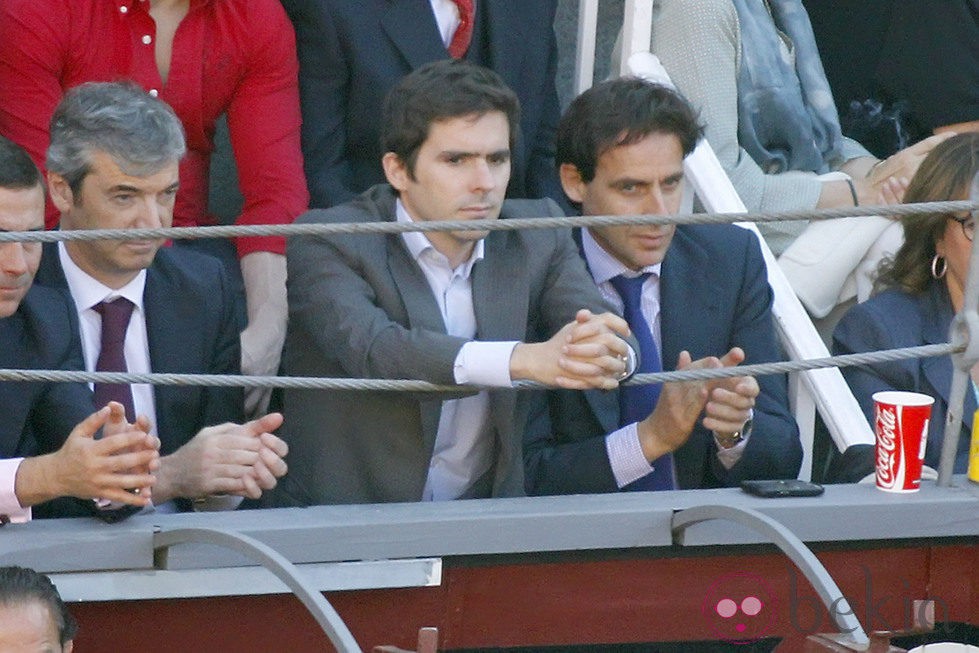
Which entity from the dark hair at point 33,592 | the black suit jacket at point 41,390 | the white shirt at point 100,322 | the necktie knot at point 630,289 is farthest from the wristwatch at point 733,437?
the dark hair at point 33,592

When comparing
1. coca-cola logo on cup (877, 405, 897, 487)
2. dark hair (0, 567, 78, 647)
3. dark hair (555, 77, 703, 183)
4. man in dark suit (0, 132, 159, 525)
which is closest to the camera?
dark hair (0, 567, 78, 647)

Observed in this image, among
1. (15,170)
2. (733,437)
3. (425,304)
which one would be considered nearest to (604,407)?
(733,437)

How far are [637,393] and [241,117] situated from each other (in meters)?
1.09

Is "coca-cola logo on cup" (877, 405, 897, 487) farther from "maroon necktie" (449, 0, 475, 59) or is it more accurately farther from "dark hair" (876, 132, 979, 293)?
"maroon necktie" (449, 0, 475, 59)

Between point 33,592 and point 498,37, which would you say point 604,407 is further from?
point 33,592

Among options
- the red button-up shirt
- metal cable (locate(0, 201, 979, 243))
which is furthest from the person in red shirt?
metal cable (locate(0, 201, 979, 243))

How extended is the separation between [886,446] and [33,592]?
1.38 meters

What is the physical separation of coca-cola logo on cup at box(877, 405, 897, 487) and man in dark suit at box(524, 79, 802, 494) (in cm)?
35

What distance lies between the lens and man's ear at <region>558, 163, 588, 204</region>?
3.80 meters

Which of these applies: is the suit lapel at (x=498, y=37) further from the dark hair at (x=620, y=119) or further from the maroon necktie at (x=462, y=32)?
the dark hair at (x=620, y=119)

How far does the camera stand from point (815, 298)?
4383 millimetres

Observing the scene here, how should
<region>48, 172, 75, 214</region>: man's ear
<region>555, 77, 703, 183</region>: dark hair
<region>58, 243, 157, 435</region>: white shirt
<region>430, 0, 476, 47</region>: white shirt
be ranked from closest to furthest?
<region>58, 243, 157, 435</region>: white shirt
<region>48, 172, 75, 214</region>: man's ear
<region>555, 77, 703, 183</region>: dark hair
<region>430, 0, 476, 47</region>: white shirt

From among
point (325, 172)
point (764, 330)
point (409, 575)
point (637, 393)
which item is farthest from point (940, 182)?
point (409, 575)

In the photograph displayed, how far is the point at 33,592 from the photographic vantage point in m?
2.45
